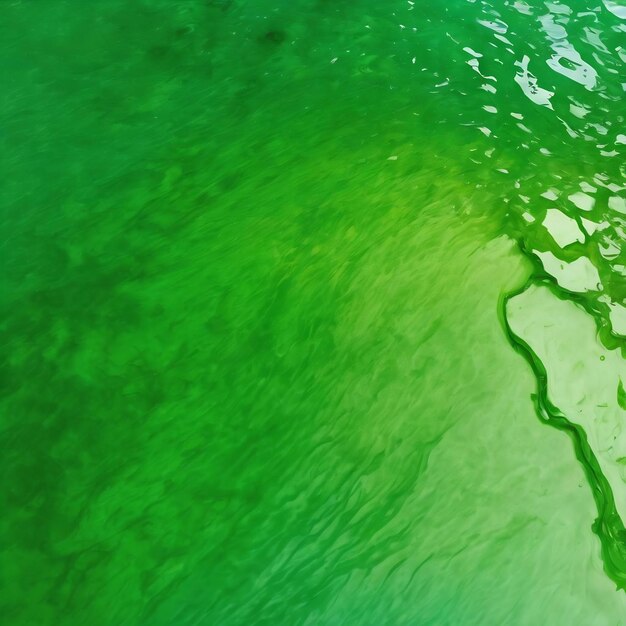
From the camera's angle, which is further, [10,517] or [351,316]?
[351,316]

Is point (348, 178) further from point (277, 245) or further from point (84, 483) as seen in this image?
point (84, 483)

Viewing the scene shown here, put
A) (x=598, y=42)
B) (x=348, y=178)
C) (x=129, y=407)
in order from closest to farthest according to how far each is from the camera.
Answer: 1. (x=129, y=407)
2. (x=348, y=178)
3. (x=598, y=42)

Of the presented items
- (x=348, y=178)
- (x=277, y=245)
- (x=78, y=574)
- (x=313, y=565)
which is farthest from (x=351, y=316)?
(x=78, y=574)

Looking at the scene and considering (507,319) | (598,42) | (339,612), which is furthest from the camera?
(598,42)

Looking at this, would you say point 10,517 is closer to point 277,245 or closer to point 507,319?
point 277,245

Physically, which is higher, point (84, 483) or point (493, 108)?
point (493, 108)

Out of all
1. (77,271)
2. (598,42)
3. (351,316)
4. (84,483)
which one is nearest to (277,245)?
(351,316)

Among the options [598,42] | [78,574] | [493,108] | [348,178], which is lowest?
[78,574]
